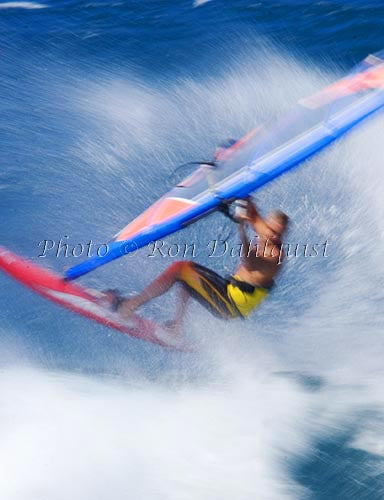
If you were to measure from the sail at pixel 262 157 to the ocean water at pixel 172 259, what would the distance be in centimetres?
86

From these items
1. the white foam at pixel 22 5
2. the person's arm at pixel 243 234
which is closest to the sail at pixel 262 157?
the person's arm at pixel 243 234

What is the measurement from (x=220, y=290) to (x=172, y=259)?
1155mm

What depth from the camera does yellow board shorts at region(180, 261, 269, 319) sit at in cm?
485

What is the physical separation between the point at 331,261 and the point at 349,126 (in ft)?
5.46

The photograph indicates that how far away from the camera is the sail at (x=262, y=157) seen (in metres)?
→ 4.50

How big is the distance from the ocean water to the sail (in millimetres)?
865

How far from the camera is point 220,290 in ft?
16.0

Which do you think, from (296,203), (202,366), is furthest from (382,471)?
(296,203)

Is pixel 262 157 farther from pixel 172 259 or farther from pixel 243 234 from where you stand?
pixel 172 259

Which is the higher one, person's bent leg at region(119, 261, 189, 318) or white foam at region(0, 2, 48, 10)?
white foam at region(0, 2, 48, 10)

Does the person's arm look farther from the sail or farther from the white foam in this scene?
the white foam

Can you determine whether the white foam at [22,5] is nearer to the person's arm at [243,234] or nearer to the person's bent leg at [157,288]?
the person's bent leg at [157,288]

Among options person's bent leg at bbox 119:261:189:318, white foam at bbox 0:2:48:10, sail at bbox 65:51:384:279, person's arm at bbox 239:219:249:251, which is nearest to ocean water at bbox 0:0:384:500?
white foam at bbox 0:2:48:10

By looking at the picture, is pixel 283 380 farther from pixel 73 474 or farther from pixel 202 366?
pixel 73 474
